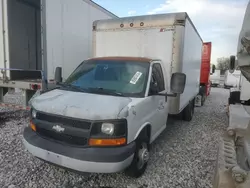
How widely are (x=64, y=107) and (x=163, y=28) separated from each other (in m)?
3.34

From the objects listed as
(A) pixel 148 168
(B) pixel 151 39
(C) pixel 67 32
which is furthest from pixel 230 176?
(C) pixel 67 32

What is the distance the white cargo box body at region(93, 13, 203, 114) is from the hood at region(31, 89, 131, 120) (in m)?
2.11

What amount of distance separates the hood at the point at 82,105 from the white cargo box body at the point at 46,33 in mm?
2660

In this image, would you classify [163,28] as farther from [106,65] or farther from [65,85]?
[65,85]

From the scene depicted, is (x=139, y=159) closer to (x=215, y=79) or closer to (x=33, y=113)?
(x=33, y=113)

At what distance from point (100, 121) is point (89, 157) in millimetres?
477

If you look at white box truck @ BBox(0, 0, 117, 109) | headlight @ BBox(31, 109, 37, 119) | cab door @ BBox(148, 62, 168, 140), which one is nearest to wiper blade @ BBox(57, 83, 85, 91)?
headlight @ BBox(31, 109, 37, 119)

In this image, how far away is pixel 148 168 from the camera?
4.11m

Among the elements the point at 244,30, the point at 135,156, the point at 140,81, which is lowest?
the point at 135,156

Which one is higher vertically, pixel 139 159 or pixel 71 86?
pixel 71 86

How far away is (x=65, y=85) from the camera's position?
4.21 meters

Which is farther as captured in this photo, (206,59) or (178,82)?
(206,59)

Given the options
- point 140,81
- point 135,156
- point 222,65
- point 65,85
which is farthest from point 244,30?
point 222,65

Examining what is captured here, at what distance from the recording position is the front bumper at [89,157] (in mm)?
2902
